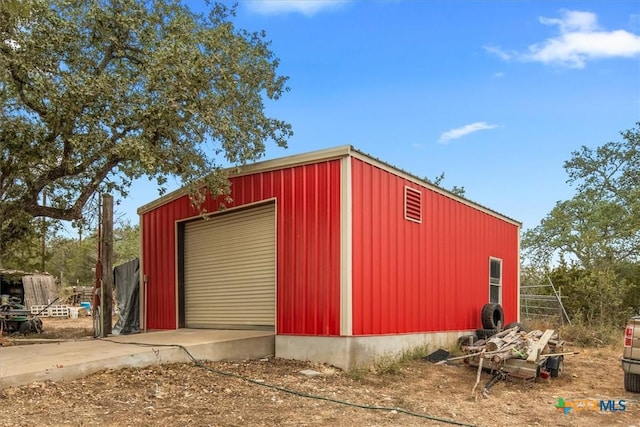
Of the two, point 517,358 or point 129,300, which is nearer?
point 517,358

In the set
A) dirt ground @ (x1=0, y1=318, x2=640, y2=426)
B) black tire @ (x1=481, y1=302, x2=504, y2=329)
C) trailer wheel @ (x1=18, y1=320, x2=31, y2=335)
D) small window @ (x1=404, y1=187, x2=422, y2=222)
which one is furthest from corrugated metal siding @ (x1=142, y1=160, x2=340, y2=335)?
trailer wheel @ (x1=18, y1=320, x2=31, y2=335)

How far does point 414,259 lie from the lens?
9992 mm

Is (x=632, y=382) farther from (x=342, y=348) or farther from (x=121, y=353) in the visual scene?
(x=121, y=353)

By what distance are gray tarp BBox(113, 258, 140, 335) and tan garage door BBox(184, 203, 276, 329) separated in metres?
2.39

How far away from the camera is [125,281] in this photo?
13750mm

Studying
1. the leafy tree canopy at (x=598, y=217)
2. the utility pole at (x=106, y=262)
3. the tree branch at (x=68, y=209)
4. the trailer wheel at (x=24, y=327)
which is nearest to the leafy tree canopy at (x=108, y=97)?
the tree branch at (x=68, y=209)

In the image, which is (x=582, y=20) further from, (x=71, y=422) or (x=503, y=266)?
(x=71, y=422)

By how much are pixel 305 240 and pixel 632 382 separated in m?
5.16

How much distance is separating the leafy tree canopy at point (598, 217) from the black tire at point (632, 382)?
58.2 ft

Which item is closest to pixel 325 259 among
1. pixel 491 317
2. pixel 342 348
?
pixel 342 348

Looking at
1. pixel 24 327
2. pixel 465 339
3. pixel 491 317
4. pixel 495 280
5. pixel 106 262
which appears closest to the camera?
pixel 465 339

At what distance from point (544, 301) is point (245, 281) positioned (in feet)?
41.2

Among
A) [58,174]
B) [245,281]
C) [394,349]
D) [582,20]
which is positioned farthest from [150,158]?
[582,20]

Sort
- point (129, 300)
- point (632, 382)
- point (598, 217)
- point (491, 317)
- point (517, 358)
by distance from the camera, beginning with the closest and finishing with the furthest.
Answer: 1. point (632, 382)
2. point (517, 358)
3. point (491, 317)
4. point (129, 300)
5. point (598, 217)
